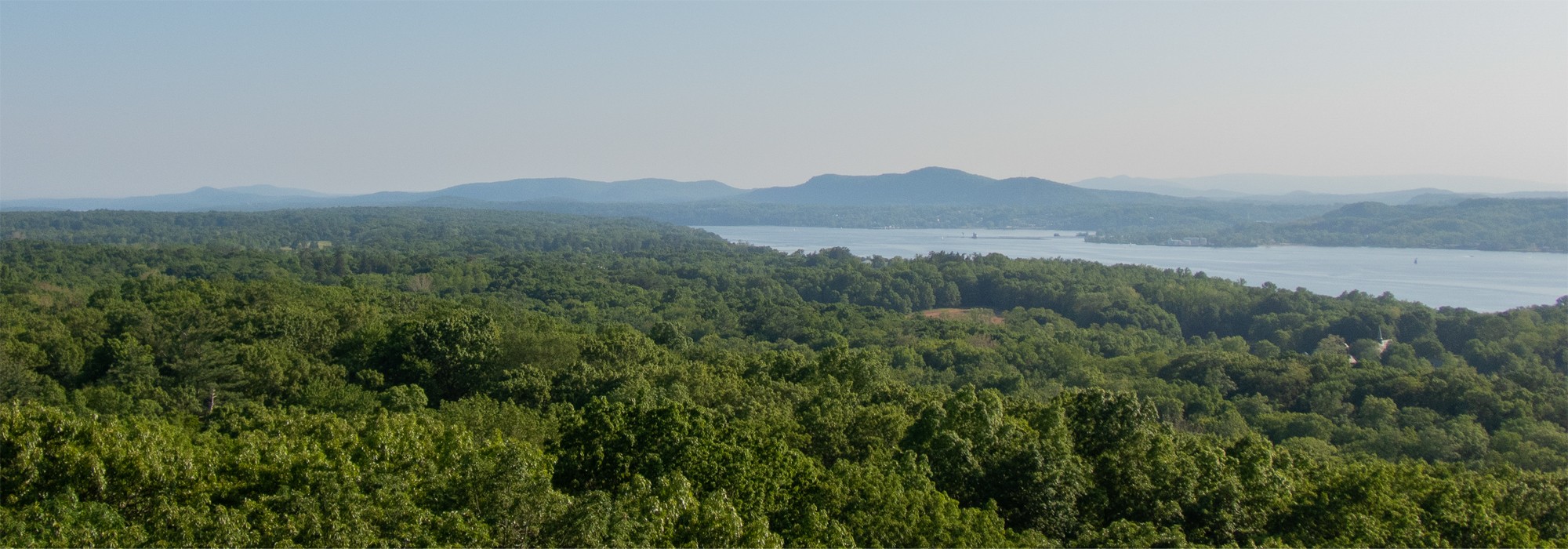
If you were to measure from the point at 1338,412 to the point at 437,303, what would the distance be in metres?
35.2

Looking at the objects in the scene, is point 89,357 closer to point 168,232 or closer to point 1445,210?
point 168,232

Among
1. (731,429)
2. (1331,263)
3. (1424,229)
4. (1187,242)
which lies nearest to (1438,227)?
(1424,229)

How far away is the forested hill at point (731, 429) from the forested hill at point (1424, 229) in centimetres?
7272

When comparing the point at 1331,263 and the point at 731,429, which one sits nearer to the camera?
the point at 731,429

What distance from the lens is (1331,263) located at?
351 feet

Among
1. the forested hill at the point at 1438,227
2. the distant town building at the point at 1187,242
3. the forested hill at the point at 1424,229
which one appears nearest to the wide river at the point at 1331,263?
the forested hill at the point at 1438,227

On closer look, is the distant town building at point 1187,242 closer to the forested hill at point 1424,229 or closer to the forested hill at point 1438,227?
the forested hill at point 1424,229

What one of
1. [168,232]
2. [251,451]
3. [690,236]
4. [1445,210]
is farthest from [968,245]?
[251,451]

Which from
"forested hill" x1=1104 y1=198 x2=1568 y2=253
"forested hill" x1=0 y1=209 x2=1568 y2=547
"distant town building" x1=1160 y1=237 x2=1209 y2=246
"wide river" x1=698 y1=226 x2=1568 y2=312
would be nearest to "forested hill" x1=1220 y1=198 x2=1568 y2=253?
"forested hill" x1=1104 y1=198 x2=1568 y2=253

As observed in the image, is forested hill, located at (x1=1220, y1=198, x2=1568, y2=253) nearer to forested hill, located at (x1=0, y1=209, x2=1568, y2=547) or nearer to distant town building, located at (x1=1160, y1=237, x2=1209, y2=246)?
distant town building, located at (x1=1160, y1=237, x2=1209, y2=246)

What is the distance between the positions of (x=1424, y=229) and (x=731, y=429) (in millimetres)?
139296

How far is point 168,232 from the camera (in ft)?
375

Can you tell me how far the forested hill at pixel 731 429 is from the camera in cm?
1045

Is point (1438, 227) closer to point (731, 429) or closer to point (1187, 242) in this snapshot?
point (1187, 242)
